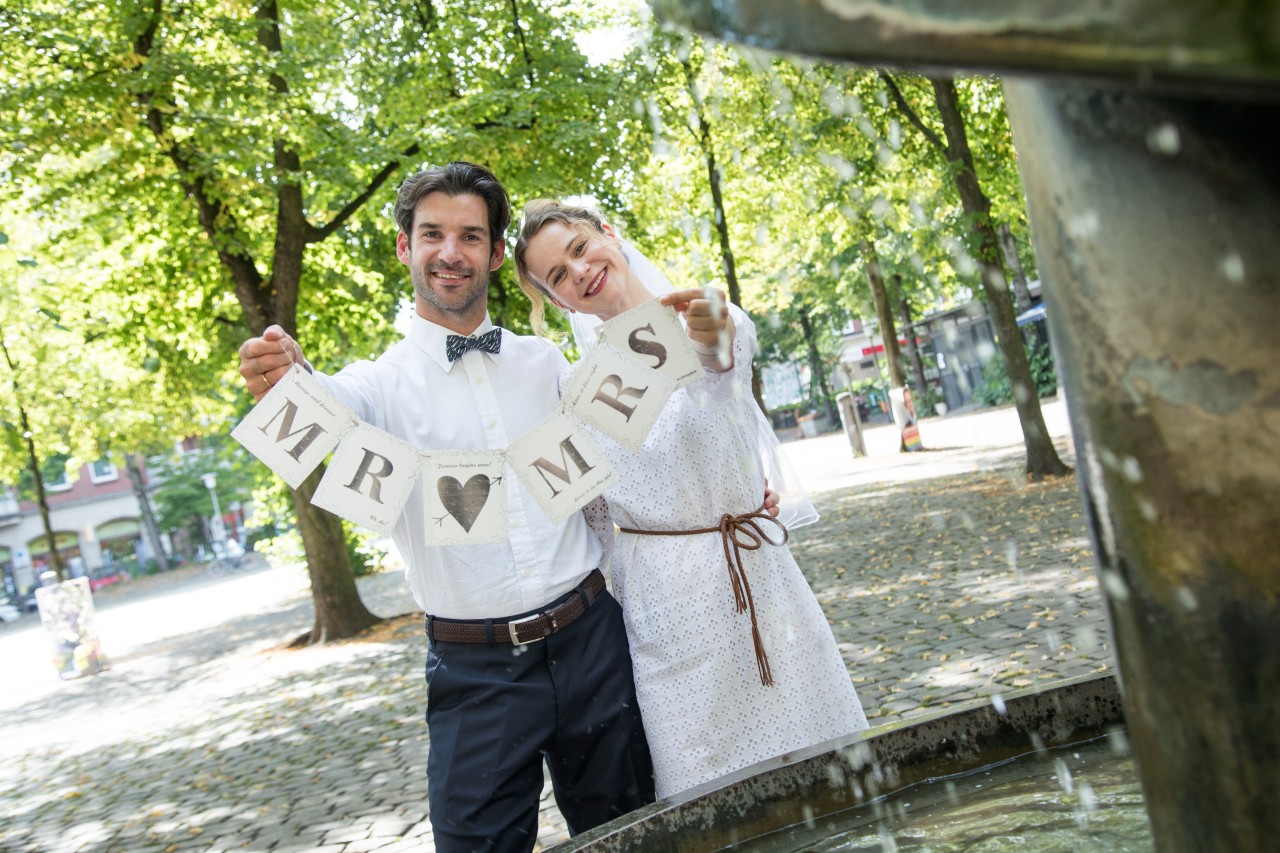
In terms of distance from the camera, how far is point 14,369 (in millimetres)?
21438

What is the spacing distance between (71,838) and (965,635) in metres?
5.91

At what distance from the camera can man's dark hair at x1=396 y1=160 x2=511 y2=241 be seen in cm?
308

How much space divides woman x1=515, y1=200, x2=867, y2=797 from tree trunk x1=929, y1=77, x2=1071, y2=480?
11.3 meters

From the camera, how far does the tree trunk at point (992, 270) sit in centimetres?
1391

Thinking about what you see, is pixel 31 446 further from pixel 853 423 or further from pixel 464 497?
pixel 464 497

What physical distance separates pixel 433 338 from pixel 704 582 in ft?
3.24

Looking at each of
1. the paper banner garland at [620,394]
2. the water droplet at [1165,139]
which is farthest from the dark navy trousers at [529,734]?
the water droplet at [1165,139]

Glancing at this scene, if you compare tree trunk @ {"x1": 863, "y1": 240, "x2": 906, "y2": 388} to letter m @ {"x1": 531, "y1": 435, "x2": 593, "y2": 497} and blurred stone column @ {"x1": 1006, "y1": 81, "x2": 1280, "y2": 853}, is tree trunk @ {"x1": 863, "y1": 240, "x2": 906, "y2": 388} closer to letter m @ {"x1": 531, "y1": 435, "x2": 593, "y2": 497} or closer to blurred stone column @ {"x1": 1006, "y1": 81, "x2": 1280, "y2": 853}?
letter m @ {"x1": 531, "y1": 435, "x2": 593, "y2": 497}

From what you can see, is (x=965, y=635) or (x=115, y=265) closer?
(x=965, y=635)

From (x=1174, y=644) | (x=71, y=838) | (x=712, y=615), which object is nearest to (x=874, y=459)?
(x=71, y=838)

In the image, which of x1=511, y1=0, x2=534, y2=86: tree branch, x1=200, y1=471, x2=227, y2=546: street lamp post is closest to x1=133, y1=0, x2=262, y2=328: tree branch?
x1=511, y1=0, x2=534, y2=86: tree branch

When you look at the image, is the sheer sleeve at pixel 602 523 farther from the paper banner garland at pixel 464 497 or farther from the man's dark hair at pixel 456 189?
the man's dark hair at pixel 456 189

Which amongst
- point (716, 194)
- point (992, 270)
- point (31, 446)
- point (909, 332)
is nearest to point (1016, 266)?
point (909, 332)

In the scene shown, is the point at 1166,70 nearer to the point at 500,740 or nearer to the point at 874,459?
the point at 500,740
